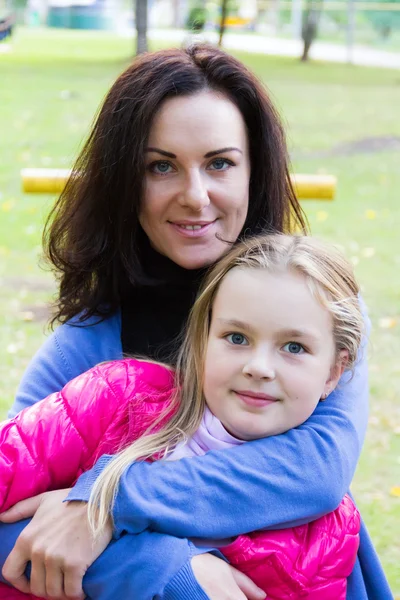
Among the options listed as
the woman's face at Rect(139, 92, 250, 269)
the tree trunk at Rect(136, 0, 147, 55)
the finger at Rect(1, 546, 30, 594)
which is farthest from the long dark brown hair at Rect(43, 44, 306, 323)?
the tree trunk at Rect(136, 0, 147, 55)

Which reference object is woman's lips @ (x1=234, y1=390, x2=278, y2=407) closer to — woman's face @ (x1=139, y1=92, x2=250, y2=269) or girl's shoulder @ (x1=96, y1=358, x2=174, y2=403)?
girl's shoulder @ (x1=96, y1=358, x2=174, y2=403)

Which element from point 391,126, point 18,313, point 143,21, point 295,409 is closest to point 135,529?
point 295,409

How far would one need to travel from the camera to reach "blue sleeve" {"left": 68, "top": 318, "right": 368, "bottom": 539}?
2.01 meters

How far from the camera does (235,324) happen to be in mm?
2141

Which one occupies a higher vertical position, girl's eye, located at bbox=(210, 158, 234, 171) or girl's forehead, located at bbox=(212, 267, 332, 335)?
girl's eye, located at bbox=(210, 158, 234, 171)

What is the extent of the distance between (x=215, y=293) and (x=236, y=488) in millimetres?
499

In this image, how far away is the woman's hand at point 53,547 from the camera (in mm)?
2033

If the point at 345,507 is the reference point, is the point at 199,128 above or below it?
above

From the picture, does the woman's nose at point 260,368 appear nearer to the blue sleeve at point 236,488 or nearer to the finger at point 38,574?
the blue sleeve at point 236,488

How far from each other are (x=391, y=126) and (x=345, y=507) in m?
14.4

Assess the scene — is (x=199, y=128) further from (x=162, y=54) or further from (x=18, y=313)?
(x=18, y=313)

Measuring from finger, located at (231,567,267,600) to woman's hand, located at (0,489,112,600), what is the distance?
0.30m

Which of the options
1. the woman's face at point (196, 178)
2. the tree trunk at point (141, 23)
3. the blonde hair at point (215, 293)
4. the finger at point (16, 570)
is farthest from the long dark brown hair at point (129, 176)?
the tree trunk at point (141, 23)

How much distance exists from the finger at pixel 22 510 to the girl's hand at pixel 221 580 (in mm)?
407
